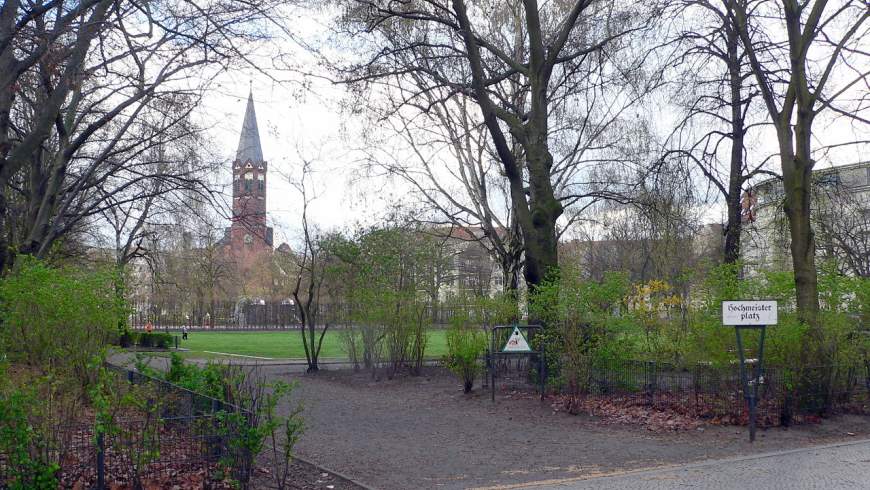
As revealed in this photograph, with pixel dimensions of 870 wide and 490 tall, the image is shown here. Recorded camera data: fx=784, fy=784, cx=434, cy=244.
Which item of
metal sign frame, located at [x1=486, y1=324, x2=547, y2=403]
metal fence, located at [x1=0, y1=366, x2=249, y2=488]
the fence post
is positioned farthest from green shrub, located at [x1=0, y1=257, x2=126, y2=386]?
metal sign frame, located at [x1=486, y1=324, x2=547, y2=403]

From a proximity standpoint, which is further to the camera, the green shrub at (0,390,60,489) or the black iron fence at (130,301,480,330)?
the black iron fence at (130,301,480,330)

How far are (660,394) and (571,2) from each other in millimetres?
12681

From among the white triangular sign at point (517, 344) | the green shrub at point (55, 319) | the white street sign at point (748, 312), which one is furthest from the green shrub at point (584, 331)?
the green shrub at point (55, 319)

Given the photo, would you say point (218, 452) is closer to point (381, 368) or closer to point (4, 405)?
point (4, 405)

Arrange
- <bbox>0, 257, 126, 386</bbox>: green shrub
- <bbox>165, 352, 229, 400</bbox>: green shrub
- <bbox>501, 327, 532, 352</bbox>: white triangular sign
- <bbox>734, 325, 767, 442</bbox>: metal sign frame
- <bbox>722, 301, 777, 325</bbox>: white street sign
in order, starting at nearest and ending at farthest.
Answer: <bbox>165, 352, 229, 400</bbox>: green shrub < <bbox>0, 257, 126, 386</bbox>: green shrub < <bbox>734, 325, 767, 442</bbox>: metal sign frame < <bbox>722, 301, 777, 325</bbox>: white street sign < <bbox>501, 327, 532, 352</bbox>: white triangular sign

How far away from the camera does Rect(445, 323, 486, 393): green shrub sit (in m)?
17.2

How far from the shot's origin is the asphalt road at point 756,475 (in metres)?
8.41

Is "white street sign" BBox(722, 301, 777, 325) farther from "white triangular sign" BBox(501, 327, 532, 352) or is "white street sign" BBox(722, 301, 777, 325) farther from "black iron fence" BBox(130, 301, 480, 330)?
"black iron fence" BBox(130, 301, 480, 330)

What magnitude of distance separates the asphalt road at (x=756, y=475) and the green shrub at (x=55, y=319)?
6184mm

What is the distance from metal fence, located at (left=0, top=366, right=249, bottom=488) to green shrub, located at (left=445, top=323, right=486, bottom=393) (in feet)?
31.0

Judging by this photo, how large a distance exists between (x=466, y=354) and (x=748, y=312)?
22.4 ft

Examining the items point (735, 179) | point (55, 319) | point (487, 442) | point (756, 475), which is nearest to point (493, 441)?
point (487, 442)

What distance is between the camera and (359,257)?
23.1m

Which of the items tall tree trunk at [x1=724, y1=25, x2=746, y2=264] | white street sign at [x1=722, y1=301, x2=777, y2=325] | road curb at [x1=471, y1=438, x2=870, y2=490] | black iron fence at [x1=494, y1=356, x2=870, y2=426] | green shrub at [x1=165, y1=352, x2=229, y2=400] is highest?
tall tree trunk at [x1=724, y1=25, x2=746, y2=264]
